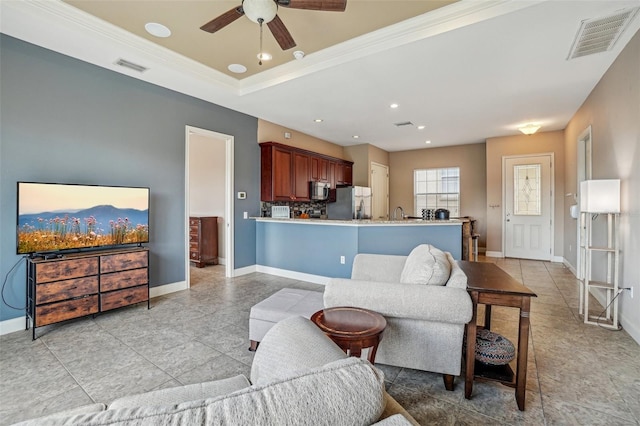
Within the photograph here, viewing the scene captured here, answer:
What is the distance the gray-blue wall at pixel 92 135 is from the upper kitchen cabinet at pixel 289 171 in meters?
0.65

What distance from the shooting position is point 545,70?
352 centimetres

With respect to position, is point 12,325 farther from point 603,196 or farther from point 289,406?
point 603,196

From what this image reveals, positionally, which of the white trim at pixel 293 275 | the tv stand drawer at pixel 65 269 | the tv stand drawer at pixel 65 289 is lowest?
the white trim at pixel 293 275

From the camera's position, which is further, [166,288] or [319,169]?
[319,169]

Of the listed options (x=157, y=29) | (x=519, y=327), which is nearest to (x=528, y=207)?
(x=519, y=327)

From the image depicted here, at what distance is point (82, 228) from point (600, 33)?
548 cm

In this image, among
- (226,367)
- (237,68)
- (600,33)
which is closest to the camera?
(226,367)

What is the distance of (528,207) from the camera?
6574mm

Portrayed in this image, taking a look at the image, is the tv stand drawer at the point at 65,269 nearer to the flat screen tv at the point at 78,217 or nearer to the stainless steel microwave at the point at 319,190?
the flat screen tv at the point at 78,217

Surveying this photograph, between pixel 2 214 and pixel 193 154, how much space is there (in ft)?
12.7

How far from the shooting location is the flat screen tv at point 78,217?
2.86m

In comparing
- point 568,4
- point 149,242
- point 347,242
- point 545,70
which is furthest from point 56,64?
point 545,70

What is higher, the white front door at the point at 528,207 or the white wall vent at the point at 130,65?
the white wall vent at the point at 130,65

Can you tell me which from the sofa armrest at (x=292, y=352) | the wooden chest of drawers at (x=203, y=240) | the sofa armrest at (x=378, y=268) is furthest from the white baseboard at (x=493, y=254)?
the sofa armrest at (x=292, y=352)
